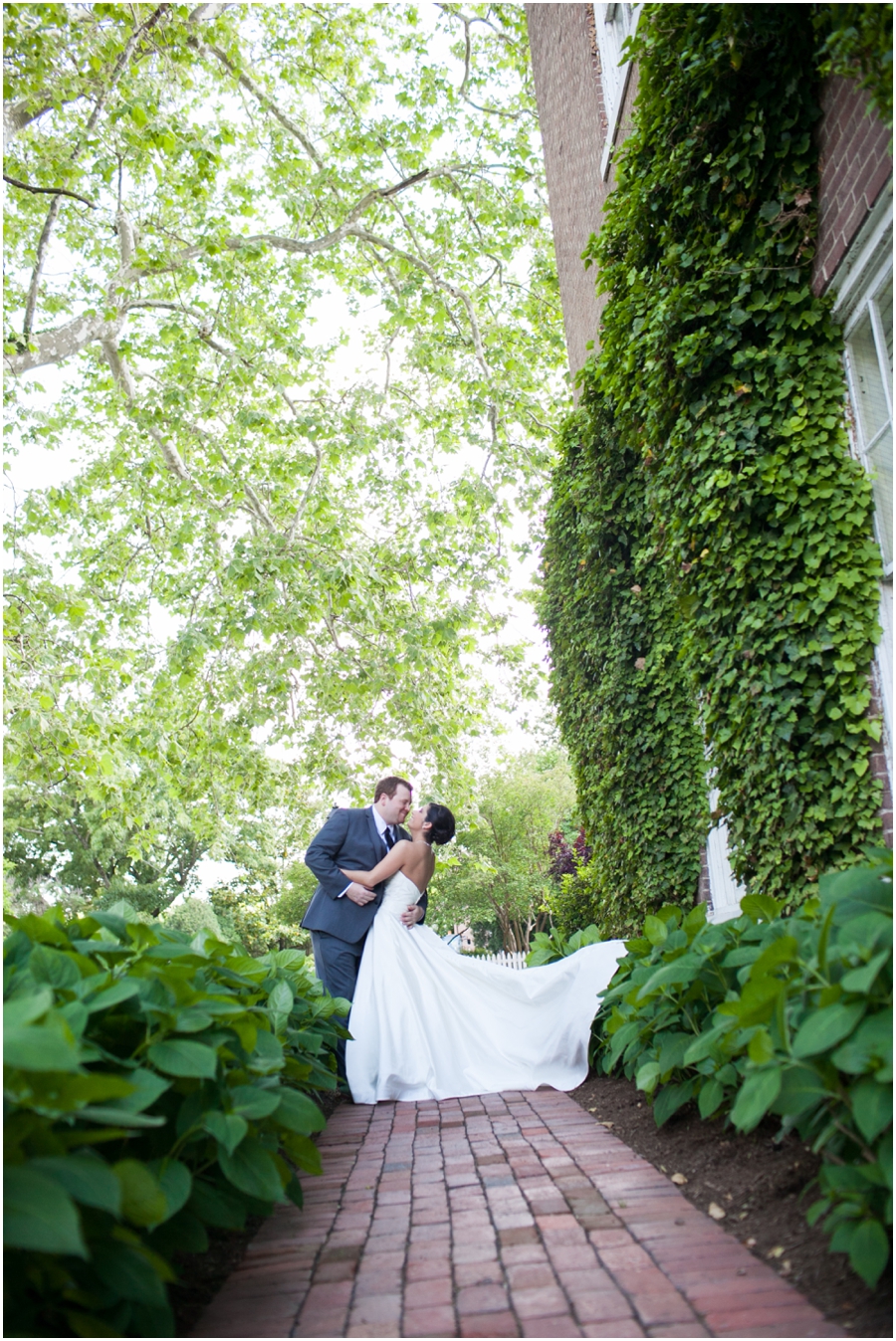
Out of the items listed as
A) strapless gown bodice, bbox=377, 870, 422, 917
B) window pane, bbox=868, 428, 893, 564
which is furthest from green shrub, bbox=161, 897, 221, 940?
window pane, bbox=868, 428, 893, 564

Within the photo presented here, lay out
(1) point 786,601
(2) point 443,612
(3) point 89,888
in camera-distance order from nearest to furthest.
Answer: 1. (1) point 786,601
2. (2) point 443,612
3. (3) point 89,888

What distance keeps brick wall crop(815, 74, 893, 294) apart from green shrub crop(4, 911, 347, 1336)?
3.73 meters

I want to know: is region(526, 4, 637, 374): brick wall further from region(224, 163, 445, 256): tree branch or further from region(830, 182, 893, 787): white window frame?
region(830, 182, 893, 787): white window frame

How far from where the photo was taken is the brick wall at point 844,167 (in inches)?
142

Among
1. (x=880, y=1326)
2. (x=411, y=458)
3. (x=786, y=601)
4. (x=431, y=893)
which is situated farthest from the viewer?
(x=431, y=893)

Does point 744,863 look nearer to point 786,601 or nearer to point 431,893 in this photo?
point 786,601

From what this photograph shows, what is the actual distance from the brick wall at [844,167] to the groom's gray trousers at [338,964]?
5123 mm

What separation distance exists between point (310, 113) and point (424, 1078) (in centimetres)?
1395

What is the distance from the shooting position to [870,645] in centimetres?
398

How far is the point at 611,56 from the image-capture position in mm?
8508

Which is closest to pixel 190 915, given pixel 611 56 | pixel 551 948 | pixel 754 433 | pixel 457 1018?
pixel 551 948

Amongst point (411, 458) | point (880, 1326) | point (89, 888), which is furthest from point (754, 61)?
point (89, 888)

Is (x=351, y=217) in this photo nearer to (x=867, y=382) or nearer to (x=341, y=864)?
(x=341, y=864)

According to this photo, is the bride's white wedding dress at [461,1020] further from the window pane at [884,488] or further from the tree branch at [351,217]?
the tree branch at [351,217]
